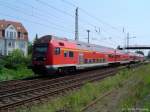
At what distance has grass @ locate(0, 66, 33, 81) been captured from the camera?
25.4 m

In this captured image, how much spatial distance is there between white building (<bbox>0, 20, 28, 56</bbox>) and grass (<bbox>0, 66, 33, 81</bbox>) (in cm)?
4513

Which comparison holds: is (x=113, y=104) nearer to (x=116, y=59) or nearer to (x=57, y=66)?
(x=57, y=66)

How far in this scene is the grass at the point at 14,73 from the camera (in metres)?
25.4

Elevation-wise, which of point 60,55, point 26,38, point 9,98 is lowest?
point 9,98

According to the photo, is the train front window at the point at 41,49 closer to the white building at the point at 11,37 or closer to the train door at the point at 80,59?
the train door at the point at 80,59

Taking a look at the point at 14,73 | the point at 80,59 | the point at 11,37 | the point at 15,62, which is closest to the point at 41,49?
the point at 14,73

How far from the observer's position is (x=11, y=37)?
77.4m

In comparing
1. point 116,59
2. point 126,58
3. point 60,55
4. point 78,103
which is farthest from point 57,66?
point 126,58

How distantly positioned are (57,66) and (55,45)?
1.66 metres

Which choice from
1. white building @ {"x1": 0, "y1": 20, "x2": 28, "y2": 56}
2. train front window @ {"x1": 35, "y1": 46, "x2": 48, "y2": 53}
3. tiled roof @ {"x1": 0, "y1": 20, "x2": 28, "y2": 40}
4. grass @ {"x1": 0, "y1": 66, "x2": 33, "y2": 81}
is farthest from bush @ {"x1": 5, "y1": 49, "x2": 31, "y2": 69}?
tiled roof @ {"x1": 0, "y1": 20, "x2": 28, "y2": 40}

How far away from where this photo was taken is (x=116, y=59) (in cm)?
4956

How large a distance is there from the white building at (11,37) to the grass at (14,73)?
4513 centimetres

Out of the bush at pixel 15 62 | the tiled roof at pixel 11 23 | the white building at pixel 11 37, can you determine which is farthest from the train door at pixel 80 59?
the tiled roof at pixel 11 23

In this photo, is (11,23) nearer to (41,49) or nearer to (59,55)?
(41,49)
